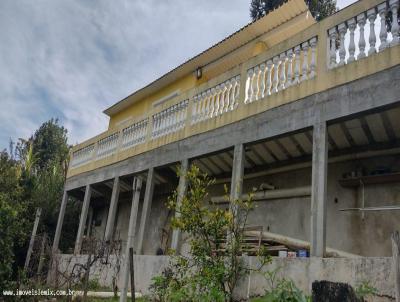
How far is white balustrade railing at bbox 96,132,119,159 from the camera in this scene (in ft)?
43.6

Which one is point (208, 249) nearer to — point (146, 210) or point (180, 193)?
point (180, 193)

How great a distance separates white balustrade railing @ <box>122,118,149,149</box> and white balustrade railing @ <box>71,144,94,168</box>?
2.23 metres

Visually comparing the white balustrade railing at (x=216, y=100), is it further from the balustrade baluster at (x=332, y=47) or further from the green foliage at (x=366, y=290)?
the green foliage at (x=366, y=290)

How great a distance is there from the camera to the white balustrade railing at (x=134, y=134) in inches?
472

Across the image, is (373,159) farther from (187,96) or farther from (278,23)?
(278,23)

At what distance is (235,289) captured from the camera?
657cm

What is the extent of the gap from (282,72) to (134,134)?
5.63 meters

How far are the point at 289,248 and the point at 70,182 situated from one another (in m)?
9.60

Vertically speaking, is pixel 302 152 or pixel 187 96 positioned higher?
pixel 187 96

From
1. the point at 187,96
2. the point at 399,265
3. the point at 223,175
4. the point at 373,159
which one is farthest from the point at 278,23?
the point at 399,265

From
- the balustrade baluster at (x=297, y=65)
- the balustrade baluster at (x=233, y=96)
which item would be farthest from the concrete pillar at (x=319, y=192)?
the balustrade baluster at (x=233, y=96)

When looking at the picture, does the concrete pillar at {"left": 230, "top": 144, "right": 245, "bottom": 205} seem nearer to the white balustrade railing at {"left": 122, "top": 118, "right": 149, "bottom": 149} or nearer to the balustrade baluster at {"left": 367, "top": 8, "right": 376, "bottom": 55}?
the balustrade baluster at {"left": 367, "top": 8, "right": 376, "bottom": 55}

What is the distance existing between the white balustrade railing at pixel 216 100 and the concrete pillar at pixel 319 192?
2.44 meters

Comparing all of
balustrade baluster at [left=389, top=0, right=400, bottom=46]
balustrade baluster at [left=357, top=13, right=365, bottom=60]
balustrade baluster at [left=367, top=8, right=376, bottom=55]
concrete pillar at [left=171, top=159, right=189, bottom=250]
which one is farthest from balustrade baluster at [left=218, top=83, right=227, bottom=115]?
balustrade baluster at [left=389, top=0, right=400, bottom=46]
